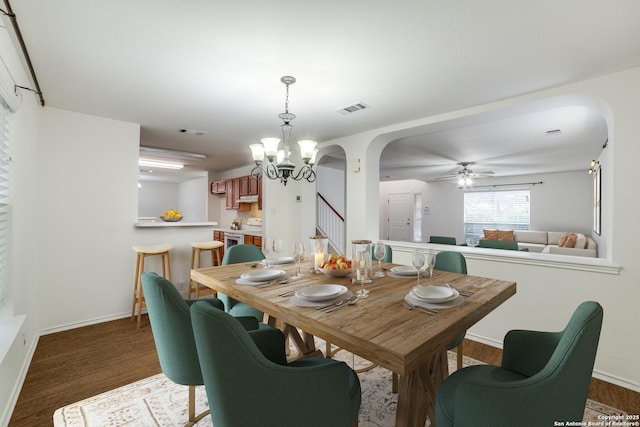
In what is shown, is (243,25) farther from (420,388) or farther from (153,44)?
(420,388)

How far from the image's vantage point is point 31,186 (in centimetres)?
258

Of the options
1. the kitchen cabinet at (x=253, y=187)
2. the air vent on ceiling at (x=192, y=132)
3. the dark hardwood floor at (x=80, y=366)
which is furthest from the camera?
→ the kitchen cabinet at (x=253, y=187)

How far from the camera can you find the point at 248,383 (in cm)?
90

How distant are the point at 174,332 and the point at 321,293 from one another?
70 cm

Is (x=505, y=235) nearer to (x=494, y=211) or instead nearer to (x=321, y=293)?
(x=494, y=211)

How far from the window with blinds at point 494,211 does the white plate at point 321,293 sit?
8699 mm

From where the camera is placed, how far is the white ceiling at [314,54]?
152 cm

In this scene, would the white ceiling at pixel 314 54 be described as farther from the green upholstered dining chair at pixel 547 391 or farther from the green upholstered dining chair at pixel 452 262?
the green upholstered dining chair at pixel 547 391

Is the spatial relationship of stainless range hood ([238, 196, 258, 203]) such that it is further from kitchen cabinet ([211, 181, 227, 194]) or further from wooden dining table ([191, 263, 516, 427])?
wooden dining table ([191, 263, 516, 427])

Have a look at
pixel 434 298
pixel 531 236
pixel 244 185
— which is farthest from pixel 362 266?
pixel 531 236

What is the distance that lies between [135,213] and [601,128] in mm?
5952

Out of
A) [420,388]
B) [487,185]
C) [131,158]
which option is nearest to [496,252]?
[420,388]

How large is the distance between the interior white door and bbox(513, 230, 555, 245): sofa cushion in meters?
3.09

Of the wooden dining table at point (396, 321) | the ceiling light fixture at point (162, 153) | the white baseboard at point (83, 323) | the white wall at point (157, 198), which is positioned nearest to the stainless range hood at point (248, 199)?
the ceiling light fixture at point (162, 153)
